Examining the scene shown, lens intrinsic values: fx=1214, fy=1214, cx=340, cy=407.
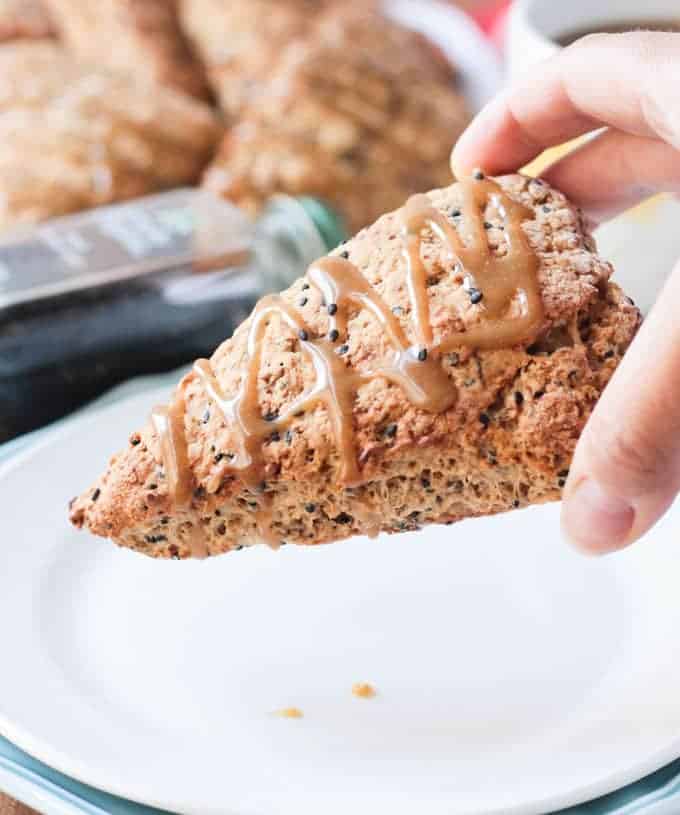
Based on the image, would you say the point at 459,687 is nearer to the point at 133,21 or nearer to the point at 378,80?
the point at 378,80

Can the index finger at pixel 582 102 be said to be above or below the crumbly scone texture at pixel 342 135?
below

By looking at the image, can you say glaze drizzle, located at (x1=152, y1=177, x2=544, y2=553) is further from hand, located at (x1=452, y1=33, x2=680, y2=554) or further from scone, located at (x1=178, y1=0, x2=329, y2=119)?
scone, located at (x1=178, y1=0, x2=329, y2=119)

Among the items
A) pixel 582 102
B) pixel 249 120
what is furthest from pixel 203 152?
pixel 582 102

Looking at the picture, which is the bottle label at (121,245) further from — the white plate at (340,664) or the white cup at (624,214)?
the white cup at (624,214)

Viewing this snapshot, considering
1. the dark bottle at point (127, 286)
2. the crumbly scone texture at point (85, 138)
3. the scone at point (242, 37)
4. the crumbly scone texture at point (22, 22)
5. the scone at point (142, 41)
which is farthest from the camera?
the crumbly scone texture at point (22, 22)

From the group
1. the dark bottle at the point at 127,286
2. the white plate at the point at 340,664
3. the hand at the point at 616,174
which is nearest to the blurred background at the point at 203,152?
the dark bottle at the point at 127,286

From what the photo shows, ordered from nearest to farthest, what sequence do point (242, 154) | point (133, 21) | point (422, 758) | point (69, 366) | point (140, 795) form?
point (140, 795) < point (422, 758) < point (69, 366) < point (242, 154) < point (133, 21)

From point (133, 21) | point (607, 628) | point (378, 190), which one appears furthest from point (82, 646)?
point (133, 21)
